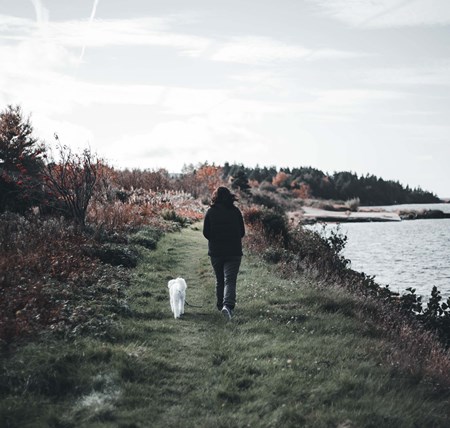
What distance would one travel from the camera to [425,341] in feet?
29.6

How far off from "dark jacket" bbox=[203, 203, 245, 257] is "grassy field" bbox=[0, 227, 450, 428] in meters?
1.40

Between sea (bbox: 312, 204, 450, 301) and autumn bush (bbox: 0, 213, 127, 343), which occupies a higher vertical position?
autumn bush (bbox: 0, 213, 127, 343)

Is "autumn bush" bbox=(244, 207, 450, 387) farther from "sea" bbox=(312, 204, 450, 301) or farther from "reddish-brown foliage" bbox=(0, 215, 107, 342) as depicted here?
"reddish-brown foliage" bbox=(0, 215, 107, 342)

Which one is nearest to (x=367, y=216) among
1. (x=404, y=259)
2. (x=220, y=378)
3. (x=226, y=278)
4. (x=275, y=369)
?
(x=404, y=259)

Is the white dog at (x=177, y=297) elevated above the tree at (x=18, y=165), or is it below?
below

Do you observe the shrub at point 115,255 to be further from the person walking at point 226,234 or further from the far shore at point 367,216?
the far shore at point 367,216

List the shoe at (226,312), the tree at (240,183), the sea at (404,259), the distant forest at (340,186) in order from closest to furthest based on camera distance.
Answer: the shoe at (226,312) < the sea at (404,259) < the tree at (240,183) < the distant forest at (340,186)

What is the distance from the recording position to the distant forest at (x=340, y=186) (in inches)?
4405

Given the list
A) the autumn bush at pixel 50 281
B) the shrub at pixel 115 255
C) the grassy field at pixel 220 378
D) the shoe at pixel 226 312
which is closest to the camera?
the grassy field at pixel 220 378

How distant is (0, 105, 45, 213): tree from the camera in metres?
17.4

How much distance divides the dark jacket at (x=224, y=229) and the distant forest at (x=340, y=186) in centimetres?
9204

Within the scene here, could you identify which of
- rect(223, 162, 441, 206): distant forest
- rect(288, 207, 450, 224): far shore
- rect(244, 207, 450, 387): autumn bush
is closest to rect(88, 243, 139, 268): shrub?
rect(244, 207, 450, 387): autumn bush

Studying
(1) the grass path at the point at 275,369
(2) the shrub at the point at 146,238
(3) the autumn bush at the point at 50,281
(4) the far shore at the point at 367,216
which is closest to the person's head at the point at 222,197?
(1) the grass path at the point at 275,369

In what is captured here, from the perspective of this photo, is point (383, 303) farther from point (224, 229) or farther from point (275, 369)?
point (275, 369)
